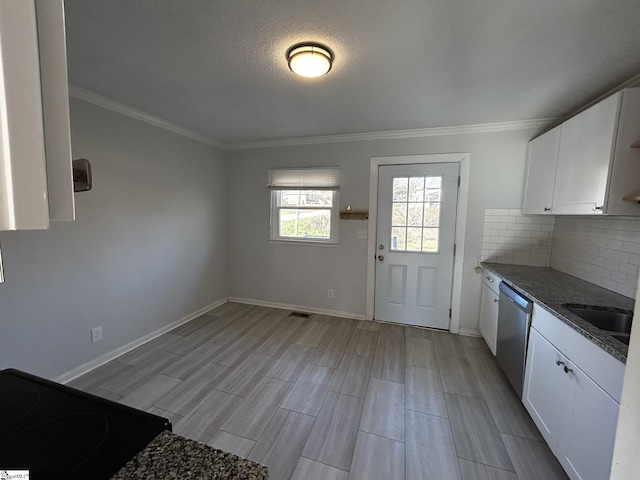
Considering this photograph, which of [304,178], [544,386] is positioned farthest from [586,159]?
[304,178]

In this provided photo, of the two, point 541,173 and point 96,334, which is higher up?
point 541,173

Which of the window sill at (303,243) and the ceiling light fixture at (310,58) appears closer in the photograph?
the ceiling light fixture at (310,58)

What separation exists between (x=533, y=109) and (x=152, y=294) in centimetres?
421

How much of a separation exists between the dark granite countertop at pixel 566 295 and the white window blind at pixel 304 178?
6.73 feet

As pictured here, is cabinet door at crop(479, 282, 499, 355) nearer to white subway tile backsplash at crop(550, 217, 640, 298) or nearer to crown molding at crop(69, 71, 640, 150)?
white subway tile backsplash at crop(550, 217, 640, 298)

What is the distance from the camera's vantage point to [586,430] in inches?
49.2

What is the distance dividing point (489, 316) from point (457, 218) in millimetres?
1081

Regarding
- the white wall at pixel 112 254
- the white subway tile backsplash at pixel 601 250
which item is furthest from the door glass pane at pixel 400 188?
the white wall at pixel 112 254

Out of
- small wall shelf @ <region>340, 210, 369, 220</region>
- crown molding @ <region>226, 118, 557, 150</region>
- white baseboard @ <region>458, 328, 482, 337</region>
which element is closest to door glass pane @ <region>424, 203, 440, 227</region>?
small wall shelf @ <region>340, 210, 369, 220</region>

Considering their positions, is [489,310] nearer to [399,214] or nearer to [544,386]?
[544,386]

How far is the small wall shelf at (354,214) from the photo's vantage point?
3.28 m

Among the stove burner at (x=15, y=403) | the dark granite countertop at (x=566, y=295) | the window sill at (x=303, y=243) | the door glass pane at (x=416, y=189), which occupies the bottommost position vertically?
the stove burner at (x=15, y=403)

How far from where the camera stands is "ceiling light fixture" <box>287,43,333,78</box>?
1.55 metres

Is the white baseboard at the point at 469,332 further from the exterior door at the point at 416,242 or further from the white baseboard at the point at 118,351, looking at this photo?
the white baseboard at the point at 118,351
